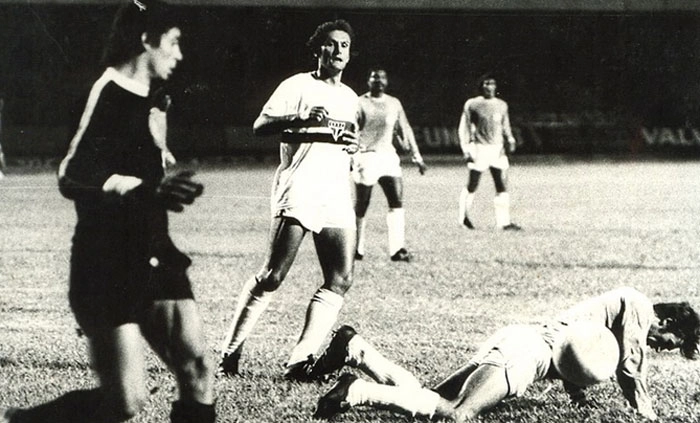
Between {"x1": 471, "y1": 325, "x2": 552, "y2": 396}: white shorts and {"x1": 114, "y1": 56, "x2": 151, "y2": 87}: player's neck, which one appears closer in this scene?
{"x1": 114, "y1": 56, "x2": 151, "y2": 87}: player's neck

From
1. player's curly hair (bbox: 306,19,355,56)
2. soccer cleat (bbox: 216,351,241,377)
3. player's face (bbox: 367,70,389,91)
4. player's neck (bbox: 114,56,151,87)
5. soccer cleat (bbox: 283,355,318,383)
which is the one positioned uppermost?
player's curly hair (bbox: 306,19,355,56)

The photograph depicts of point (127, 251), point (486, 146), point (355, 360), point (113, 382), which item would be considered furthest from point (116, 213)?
point (486, 146)

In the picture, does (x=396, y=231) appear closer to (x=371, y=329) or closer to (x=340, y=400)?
(x=371, y=329)

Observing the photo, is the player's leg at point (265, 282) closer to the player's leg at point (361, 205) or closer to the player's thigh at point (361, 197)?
the player's leg at point (361, 205)

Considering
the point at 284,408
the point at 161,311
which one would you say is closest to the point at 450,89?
the point at 284,408

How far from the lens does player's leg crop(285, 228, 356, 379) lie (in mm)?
3975

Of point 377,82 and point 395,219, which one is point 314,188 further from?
point 395,219

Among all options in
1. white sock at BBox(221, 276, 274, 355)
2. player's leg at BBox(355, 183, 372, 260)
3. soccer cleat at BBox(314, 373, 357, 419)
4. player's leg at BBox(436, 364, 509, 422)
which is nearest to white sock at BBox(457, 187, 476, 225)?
player's leg at BBox(355, 183, 372, 260)

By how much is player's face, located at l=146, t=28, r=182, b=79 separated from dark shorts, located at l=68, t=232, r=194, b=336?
0.64 meters

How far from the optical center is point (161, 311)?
2.98 metres

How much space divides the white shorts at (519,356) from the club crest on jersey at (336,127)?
1.12 meters

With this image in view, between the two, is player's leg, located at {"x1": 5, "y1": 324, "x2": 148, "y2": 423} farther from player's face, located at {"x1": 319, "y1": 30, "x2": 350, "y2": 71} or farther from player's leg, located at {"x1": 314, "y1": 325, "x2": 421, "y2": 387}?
player's face, located at {"x1": 319, "y1": 30, "x2": 350, "y2": 71}

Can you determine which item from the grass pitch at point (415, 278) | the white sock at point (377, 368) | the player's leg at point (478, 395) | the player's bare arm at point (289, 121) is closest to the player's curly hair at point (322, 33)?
the player's bare arm at point (289, 121)

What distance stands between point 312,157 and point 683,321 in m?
1.78
